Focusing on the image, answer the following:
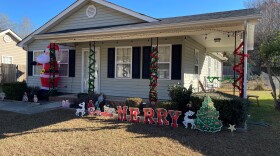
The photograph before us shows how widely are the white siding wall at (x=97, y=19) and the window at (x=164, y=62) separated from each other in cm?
193

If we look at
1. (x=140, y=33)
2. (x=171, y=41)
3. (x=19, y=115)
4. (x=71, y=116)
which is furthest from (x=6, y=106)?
(x=171, y=41)

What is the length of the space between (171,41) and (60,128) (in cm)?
553

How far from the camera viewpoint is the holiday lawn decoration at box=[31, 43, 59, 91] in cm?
1111

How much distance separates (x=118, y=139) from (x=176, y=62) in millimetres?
5051

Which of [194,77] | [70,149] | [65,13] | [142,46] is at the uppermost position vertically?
[65,13]

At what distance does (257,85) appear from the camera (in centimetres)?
1995

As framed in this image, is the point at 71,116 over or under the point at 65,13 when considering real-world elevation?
under

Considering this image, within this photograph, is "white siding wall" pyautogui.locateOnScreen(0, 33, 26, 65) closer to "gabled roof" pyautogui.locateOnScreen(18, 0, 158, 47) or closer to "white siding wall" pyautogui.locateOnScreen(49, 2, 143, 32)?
"gabled roof" pyautogui.locateOnScreen(18, 0, 158, 47)

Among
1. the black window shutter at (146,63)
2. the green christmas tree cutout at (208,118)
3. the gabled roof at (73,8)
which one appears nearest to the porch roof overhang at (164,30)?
the black window shutter at (146,63)

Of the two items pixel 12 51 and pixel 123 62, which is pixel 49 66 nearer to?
pixel 123 62

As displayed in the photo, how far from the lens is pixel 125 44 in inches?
410

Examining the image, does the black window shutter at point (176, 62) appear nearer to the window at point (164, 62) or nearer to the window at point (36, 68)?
the window at point (164, 62)

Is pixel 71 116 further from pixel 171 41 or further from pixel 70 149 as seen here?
pixel 171 41

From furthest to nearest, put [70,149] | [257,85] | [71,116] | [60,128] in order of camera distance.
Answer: [257,85], [71,116], [60,128], [70,149]
